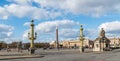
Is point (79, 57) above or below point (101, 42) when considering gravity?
below

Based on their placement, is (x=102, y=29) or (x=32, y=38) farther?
(x=102, y=29)

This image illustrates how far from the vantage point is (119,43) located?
7726 inches

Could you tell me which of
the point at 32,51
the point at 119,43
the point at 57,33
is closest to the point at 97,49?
the point at 32,51

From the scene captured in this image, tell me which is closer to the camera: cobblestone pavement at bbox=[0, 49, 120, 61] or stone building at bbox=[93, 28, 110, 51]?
cobblestone pavement at bbox=[0, 49, 120, 61]

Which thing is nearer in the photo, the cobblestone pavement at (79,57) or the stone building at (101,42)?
the cobblestone pavement at (79,57)

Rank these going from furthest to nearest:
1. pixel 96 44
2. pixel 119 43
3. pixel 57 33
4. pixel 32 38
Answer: pixel 119 43, pixel 57 33, pixel 96 44, pixel 32 38

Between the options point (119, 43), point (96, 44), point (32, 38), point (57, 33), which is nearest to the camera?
point (32, 38)

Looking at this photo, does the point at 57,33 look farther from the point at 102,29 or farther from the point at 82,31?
the point at 82,31

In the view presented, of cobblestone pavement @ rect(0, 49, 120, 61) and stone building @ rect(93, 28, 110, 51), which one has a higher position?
stone building @ rect(93, 28, 110, 51)

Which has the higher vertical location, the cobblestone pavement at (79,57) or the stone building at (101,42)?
the stone building at (101,42)

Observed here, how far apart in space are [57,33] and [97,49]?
5510 centimetres

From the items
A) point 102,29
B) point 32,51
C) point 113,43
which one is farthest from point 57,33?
point 32,51

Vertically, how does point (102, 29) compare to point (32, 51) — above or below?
above

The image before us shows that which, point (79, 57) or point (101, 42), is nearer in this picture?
point (79, 57)
